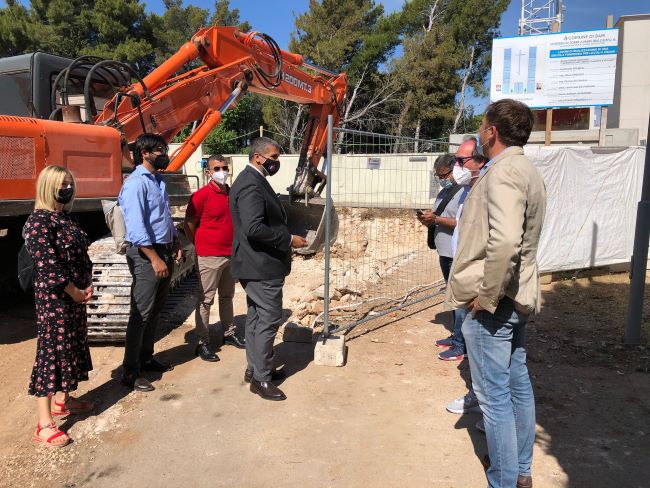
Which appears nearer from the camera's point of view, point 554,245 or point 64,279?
point 64,279

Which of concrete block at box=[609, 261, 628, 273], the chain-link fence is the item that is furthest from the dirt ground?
concrete block at box=[609, 261, 628, 273]

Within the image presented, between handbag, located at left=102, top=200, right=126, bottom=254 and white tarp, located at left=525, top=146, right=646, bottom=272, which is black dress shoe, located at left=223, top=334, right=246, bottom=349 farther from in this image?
white tarp, located at left=525, top=146, right=646, bottom=272

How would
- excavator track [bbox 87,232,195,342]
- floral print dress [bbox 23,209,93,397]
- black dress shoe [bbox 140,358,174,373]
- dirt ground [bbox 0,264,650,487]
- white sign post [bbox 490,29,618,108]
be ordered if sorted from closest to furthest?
dirt ground [bbox 0,264,650,487]
floral print dress [bbox 23,209,93,397]
black dress shoe [bbox 140,358,174,373]
excavator track [bbox 87,232,195,342]
white sign post [bbox 490,29,618,108]

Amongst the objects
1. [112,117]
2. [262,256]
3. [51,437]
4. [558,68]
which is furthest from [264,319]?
[558,68]

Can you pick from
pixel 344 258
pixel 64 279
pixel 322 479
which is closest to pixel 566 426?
pixel 322 479

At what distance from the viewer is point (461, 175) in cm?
425

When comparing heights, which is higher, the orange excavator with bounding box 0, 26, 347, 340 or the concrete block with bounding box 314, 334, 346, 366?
the orange excavator with bounding box 0, 26, 347, 340

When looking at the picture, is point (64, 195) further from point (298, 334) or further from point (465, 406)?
point (465, 406)

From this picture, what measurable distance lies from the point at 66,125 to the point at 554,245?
6.40 m

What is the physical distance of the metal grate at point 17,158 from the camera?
4.34m

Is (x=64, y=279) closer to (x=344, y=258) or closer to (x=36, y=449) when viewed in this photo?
(x=36, y=449)

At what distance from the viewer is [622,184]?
795 cm

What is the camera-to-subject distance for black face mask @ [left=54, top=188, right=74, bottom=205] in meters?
3.13

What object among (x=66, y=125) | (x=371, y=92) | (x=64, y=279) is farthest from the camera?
(x=371, y=92)
